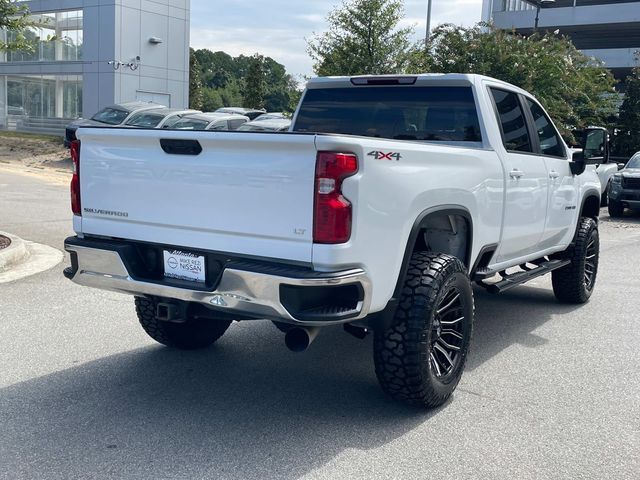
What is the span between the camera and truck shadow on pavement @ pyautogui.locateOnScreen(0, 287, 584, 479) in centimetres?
374

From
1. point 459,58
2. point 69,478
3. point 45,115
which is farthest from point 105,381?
point 45,115

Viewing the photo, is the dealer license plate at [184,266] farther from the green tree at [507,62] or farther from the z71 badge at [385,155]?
the green tree at [507,62]

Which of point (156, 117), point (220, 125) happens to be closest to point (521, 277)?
point (220, 125)

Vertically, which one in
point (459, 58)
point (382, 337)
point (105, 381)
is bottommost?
point (105, 381)

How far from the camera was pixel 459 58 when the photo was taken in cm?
2127

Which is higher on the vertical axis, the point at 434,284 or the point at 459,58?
the point at 459,58

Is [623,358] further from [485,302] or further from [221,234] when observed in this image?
[221,234]

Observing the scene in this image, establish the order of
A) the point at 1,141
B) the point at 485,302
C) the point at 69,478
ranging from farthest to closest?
the point at 1,141, the point at 485,302, the point at 69,478

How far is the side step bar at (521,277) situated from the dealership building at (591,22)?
1833 inches

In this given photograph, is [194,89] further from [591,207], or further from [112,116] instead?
[591,207]

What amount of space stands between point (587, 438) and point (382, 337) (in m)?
1.30

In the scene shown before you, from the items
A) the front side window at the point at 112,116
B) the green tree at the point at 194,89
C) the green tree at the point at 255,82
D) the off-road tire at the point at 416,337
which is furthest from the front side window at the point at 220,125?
the green tree at the point at 255,82

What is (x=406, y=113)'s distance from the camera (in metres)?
5.72

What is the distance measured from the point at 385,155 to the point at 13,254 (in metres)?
6.07
